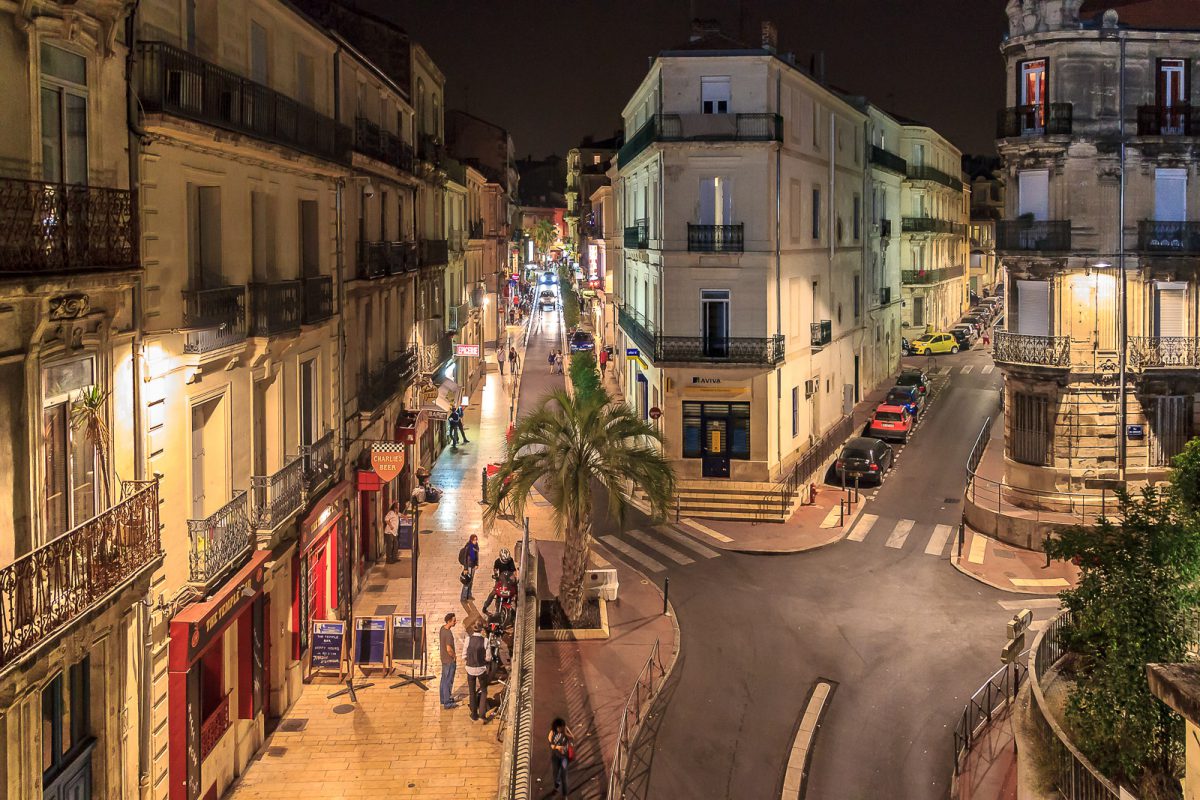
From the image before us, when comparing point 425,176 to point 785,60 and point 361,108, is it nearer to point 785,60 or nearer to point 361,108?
point 361,108

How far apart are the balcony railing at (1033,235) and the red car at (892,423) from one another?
12.2 m

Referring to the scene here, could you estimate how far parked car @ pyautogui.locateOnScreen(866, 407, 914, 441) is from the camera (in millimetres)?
42750

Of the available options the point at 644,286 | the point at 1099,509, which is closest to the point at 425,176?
the point at 644,286

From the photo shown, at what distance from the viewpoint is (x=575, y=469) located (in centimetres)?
2245

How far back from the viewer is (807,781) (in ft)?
54.5

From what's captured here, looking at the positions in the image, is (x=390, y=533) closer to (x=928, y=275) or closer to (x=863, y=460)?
(x=863, y=460)

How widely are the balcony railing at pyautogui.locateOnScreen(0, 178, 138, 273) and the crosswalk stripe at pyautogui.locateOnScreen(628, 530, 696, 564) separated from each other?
18876 millimetres

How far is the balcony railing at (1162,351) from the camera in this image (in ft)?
98.6

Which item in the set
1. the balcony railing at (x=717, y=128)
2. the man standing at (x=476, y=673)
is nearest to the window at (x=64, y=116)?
the man standing at (x=476, y=673)

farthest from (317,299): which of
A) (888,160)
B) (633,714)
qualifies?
(888,160)

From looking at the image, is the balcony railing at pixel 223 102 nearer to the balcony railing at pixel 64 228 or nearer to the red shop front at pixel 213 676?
the balcony railing at pixel 64 228

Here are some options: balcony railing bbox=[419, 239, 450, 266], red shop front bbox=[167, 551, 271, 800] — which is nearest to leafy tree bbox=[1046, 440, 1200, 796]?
red shop front bbox=[167, 551, 271, 800]

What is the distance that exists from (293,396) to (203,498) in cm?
458

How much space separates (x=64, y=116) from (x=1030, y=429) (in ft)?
89.2
